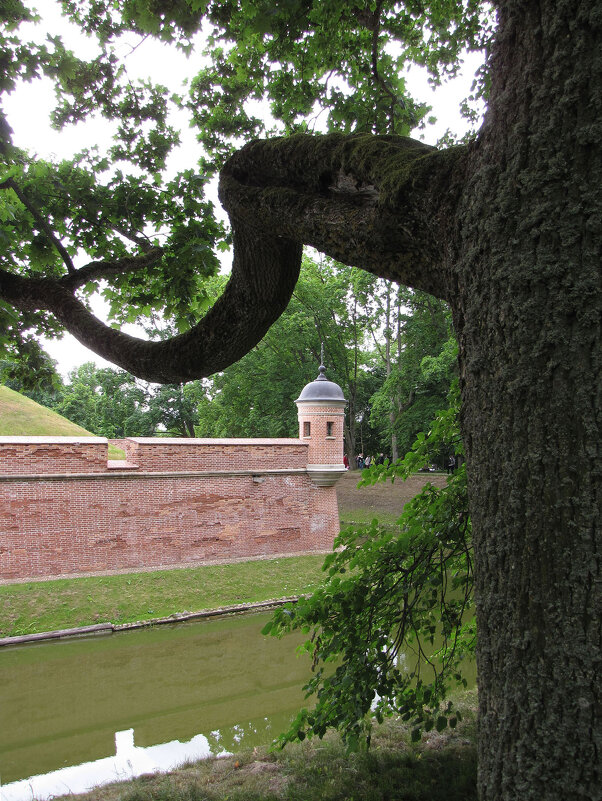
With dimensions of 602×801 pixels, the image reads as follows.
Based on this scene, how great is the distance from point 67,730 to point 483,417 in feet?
23.7

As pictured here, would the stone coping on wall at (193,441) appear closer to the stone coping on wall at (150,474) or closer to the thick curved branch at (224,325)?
the stone coping on wall at (150,474)

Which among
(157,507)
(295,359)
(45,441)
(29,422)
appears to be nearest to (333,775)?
(157,507)

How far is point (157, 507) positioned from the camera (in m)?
12.5

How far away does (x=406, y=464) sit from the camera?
3.63 meters

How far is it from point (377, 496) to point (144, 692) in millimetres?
13517

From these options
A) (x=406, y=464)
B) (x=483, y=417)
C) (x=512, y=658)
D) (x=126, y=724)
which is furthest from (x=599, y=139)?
(x=126, y=724)

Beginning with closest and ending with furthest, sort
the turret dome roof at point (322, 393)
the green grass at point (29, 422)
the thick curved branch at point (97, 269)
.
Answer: the thick curved branch at point (97, 269) < the turret dome roof at point (322, 393) < the green grass at point (29, 422)

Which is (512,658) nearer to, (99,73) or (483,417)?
(483,417)

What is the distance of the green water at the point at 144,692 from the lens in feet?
21.4

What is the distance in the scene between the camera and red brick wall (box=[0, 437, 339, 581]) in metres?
11.3

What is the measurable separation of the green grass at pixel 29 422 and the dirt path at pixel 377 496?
25.9ft

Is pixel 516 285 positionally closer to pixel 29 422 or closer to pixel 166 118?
pixel 166 118

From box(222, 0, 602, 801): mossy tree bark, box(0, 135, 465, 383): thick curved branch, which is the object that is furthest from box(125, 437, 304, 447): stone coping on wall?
box(222, 0, 602, 801): mossy tree bark

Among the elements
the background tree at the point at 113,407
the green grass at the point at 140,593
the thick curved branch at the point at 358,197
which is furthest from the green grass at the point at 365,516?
Result: the thick curved branch at the point at 358,197
